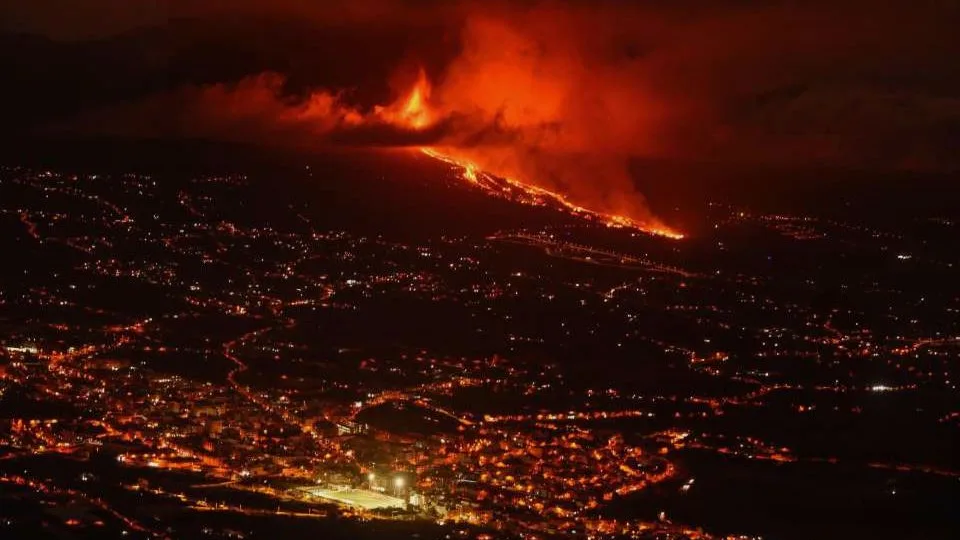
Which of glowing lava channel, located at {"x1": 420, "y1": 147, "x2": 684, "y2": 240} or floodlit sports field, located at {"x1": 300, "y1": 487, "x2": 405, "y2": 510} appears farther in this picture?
glowing lava channel, located at {"x1": 420, "y1": 147, "x2": 684, "y2": 240}

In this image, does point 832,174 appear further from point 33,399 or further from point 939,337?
point 33,399

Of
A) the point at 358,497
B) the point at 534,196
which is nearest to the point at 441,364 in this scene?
the point at 358,497

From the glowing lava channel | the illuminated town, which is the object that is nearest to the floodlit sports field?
the illuminated town

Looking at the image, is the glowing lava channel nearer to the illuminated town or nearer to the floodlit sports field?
the illuminated town

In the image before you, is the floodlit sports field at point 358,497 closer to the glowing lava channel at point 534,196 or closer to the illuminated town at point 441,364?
the illuminated town at point 441,364

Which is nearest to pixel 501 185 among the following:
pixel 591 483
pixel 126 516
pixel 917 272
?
pixel 917 272

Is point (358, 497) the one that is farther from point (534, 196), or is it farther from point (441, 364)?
point (534, 196)
